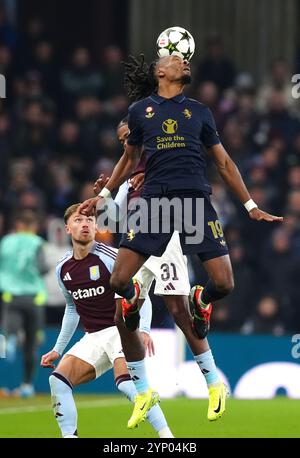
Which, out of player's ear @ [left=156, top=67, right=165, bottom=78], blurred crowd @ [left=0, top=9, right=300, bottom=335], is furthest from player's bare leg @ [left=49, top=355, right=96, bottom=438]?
blurred crowd @ [left=0, top=9, right=300, bottom=335]

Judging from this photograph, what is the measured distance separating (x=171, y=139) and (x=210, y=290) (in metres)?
1.13

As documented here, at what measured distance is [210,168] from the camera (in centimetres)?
1948

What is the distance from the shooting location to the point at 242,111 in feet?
65.8

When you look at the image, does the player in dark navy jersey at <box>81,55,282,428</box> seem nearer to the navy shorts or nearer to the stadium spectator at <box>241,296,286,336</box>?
the navy shorts

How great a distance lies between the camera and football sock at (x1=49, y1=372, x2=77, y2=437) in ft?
36.3

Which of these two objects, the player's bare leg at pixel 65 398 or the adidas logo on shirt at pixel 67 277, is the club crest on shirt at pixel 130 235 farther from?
the player's bare leg at pixel 65 398

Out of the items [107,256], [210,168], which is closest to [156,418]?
[107,256]

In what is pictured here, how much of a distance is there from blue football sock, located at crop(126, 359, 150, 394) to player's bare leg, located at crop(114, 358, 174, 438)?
10 centimetres

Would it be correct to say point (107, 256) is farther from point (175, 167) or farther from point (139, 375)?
point (175, 167)

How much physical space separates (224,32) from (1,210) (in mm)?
5032

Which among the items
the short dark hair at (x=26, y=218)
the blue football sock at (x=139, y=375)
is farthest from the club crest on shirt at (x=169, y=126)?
the short dark hair at (x=26, y=218)

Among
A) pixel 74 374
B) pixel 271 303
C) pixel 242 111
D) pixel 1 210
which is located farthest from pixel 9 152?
pixel 74 374
